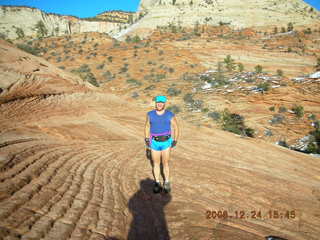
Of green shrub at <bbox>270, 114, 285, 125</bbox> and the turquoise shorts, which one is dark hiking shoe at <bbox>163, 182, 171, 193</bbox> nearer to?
the turquoise shorts

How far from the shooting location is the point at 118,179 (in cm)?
351

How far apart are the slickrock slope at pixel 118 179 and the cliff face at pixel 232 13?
47.0 metres

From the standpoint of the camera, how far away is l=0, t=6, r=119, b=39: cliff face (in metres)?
59.2

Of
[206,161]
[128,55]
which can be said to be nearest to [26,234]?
[206,161]

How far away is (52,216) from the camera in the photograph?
2045mm

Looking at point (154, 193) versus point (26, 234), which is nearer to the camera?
point (26, 234)

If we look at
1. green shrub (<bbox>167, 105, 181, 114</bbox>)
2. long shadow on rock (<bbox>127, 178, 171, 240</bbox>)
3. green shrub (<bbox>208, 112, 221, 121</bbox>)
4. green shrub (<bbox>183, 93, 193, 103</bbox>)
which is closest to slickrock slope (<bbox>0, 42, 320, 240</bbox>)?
long shadow on rock (<bbox>127, 178, 171, 240</bbox>)

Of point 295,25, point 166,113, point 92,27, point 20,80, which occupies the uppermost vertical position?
point 92,27

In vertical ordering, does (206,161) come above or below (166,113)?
below

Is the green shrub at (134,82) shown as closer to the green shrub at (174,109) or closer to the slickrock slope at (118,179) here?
the green shrub at (174,109)

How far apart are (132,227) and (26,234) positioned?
41.3 inches

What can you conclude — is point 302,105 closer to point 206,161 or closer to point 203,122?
point 203,122

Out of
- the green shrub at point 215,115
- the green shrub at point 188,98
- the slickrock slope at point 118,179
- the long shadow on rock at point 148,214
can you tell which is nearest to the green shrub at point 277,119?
the green shrub at point 215,115
